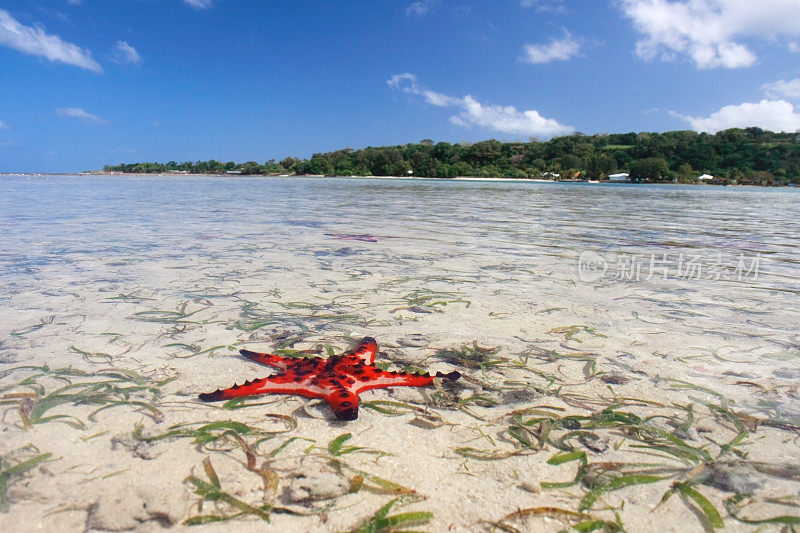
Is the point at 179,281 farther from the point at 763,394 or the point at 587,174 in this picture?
the point at 587,174

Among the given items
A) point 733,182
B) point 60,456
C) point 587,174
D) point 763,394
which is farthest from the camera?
point 587,174

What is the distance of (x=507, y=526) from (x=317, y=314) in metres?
2.23

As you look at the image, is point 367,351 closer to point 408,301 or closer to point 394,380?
point 394,380

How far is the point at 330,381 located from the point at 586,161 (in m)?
86.7

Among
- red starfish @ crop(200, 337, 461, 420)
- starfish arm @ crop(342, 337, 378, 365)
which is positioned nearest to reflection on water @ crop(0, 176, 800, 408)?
starfish arm @ crop(342, 337, 378, 365)

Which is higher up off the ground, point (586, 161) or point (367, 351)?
point (586, 161)

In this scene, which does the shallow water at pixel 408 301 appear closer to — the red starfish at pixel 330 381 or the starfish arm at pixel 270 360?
the starfish arm at pixel 270 360

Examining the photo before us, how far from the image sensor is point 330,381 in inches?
77.3

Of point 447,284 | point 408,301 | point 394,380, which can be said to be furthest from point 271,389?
point 447,284

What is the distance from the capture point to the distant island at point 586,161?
231ft

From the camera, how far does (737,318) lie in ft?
11.0

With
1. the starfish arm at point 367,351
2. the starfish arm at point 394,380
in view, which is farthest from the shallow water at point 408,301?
the starfish arm at point 394,380

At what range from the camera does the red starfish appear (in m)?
1.90

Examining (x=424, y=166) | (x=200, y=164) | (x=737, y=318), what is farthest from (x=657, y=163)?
(x=200, y=164)
